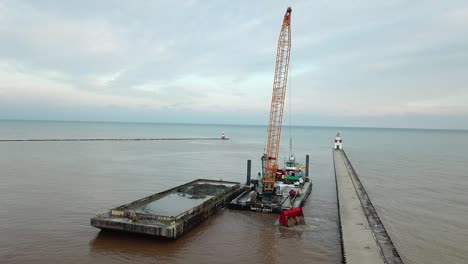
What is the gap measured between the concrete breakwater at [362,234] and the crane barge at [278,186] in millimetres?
3806

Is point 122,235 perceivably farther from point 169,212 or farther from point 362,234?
point 362,234

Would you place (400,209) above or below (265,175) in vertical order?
below

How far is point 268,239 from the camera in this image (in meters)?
22.8

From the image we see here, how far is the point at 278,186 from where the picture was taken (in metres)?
36.0

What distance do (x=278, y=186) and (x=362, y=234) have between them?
49.3 ft

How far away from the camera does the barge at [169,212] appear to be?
21.1 m

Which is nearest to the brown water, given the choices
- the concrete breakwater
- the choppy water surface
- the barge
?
the choppy water surface

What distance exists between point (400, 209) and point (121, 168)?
3839 cm

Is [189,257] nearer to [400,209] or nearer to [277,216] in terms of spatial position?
[277,216]

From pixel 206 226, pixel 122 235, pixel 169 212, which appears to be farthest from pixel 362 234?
pixel 122 235

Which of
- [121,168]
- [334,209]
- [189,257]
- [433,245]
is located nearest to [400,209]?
[334,209]

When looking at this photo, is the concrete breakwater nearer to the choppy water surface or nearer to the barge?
the choppy water surface

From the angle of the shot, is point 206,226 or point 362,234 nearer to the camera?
point 362,234

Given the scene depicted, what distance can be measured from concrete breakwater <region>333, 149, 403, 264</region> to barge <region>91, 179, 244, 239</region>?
390 inches
